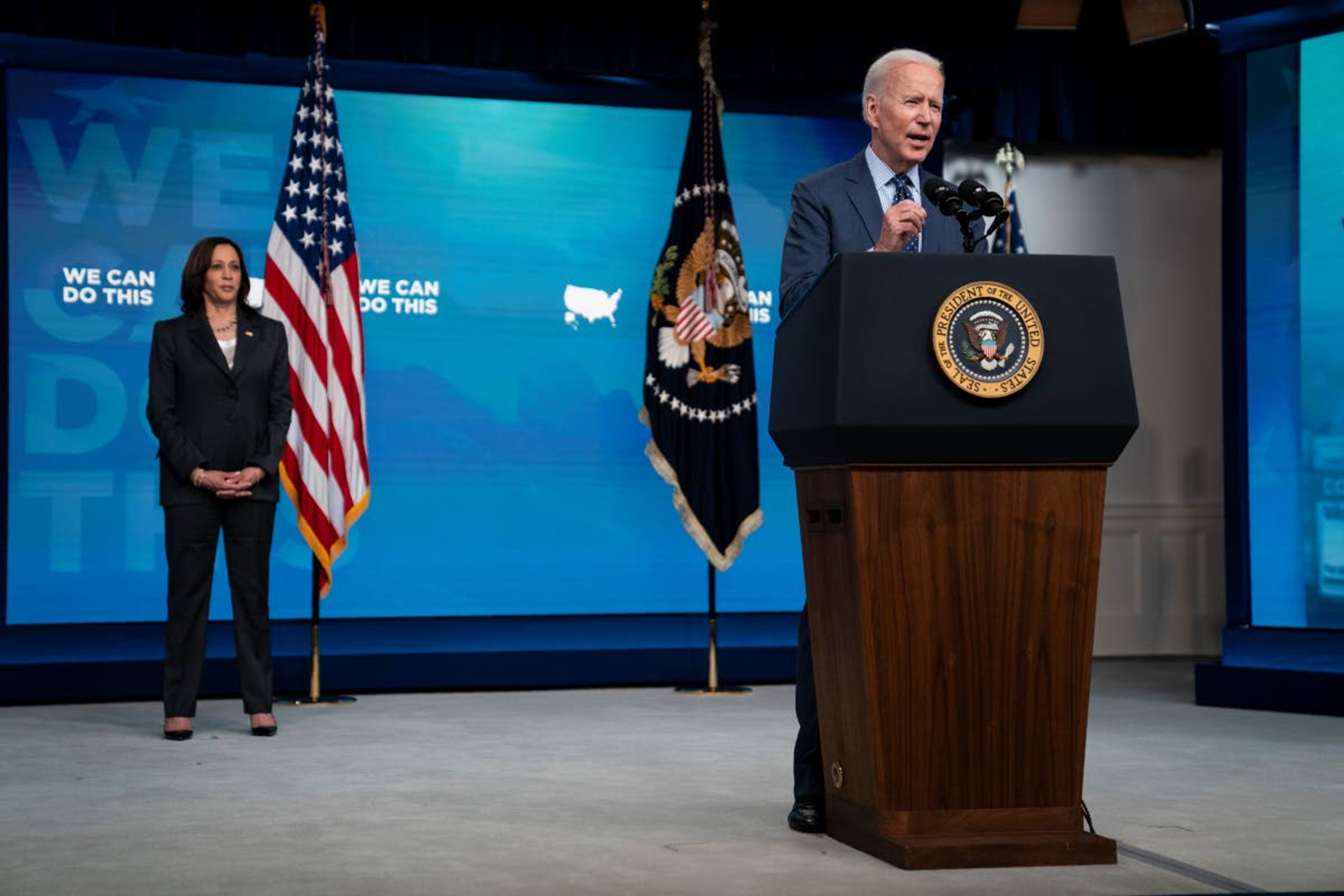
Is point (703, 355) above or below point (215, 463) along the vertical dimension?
above

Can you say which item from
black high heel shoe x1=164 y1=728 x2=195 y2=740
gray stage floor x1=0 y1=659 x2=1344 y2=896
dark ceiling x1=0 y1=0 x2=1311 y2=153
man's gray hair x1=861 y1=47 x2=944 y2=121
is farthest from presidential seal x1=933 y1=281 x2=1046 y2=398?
dark ceiling x1=0 y1=0 x2=1311 y2=153

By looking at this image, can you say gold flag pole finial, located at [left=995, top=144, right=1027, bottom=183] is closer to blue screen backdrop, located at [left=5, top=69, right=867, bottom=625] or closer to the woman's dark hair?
blue screen backdrop, located at [left=5, top=69, right=867, bottom=625]

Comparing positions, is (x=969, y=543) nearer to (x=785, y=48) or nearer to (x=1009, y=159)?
(x=785, y=48)

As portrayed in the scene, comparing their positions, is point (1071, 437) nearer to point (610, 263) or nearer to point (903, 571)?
point (903, 571)

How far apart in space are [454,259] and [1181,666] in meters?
4.02

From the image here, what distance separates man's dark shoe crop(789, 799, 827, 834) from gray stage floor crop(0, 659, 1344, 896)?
72 mm

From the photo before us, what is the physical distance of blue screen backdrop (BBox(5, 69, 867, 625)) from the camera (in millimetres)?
6504

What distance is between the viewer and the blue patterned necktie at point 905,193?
3277mm

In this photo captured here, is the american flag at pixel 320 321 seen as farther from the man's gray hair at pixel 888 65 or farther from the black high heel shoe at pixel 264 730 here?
the man's gray hair at pixel 888 65

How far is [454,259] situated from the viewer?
702cm

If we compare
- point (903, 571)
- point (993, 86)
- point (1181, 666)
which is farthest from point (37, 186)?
point (1181, 666)

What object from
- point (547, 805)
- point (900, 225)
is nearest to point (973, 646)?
Answer: point (900, 225)

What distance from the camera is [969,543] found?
286cm

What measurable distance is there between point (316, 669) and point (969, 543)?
4077mm
